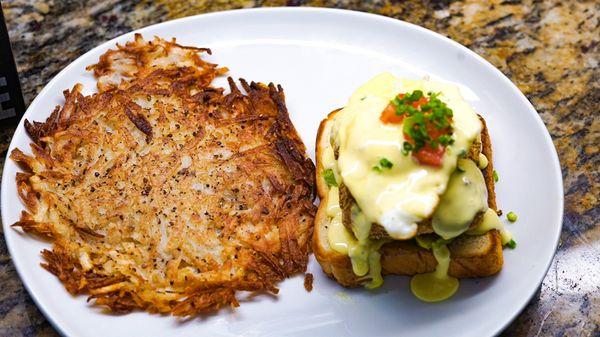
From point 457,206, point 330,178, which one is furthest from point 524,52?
point 457,206

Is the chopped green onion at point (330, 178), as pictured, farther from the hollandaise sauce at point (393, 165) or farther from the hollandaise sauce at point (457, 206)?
the hollandaise sauce at point (457, 206)

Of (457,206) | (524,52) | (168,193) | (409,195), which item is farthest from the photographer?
(524,52)

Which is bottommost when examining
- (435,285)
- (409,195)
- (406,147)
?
(435,285)

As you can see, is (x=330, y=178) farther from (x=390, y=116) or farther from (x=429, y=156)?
(x=429, y=156)

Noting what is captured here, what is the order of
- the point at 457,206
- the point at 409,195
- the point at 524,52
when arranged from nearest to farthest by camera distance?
1. the point at 409,195
2. the point at 457,206
3. the point at 524,52

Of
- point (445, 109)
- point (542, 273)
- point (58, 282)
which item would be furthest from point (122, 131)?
point (542, 273)

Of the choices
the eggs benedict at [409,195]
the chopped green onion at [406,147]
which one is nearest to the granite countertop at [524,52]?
the eggs benedict at [409,195]

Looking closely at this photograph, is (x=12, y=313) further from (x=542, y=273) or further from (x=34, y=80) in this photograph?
(x=542, y=273)
